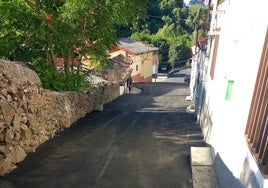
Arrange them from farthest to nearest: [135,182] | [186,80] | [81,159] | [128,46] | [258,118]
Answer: [186,80]
[128,46]
[81,159]
[135,182]
[258,118]

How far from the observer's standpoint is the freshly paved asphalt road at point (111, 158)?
7.34 m

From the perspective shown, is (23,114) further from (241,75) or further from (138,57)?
(138,57)

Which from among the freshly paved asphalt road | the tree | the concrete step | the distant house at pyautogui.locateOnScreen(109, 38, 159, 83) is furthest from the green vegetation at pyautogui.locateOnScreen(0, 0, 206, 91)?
the distant house at pyautogui.locateOnScreen(109, 38, 159, 83)

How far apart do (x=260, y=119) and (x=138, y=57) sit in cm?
3626

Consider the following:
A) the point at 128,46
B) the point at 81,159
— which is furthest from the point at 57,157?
the point at 128,46

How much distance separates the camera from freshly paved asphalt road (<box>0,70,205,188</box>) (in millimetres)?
7340

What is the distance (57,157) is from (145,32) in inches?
2305

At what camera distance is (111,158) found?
8.95 meters

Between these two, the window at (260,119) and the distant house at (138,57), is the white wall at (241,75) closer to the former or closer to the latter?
the window at (260,119)

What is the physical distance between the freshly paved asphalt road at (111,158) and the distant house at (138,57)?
2517 centimetres

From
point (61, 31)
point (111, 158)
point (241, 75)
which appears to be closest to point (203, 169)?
point (111, 158)

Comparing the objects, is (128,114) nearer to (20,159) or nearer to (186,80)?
(20,159)

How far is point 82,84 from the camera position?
15.8m

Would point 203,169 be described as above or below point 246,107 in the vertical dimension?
below
